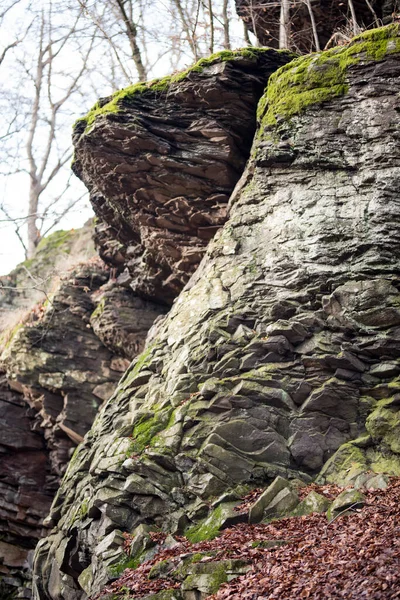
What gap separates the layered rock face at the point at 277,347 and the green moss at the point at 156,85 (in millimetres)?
1465

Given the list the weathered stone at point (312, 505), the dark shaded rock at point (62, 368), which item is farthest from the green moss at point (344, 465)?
the dark shaded rock at point (62, 368)

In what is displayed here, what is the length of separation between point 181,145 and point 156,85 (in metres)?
1.73

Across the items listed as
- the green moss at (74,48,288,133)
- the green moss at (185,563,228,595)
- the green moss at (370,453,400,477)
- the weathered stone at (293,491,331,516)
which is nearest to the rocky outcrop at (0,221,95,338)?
the green moss at (74,48,288,133)

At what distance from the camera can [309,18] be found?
60.1 feet

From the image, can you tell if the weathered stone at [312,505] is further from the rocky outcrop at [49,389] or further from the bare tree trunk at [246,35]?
the bare tree trunk at [246,35]

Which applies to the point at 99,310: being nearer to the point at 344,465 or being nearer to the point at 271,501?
the point at 344,465

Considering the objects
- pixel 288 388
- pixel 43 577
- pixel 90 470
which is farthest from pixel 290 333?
pixel 43 577

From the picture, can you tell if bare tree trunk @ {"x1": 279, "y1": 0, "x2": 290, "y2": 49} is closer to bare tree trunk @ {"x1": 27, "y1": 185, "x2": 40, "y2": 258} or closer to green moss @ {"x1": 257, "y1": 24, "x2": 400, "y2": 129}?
green moss @ {"x1": 257, "y1": 24, "x2": 400, "y2": 129}

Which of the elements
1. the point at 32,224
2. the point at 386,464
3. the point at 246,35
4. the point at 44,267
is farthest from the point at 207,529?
the point at 32,224

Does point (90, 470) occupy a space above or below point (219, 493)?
above

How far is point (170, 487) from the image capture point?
1077 centimetres

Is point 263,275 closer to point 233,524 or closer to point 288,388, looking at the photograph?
point 288,388

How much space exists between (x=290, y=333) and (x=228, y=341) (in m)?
1.20

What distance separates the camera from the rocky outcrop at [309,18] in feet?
56.5
